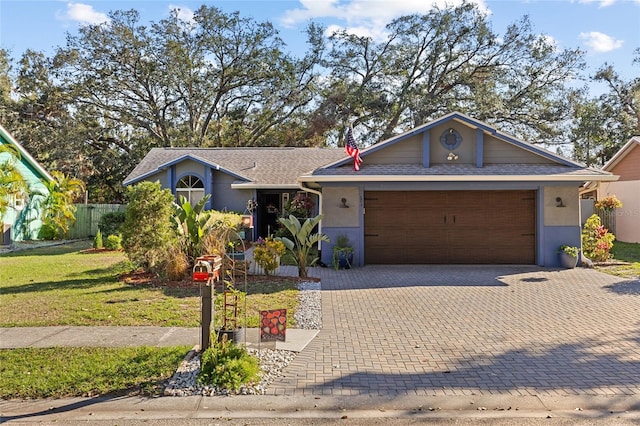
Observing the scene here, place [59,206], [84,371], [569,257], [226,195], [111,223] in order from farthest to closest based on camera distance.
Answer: [59,206], [226,195], [111,223], [569,257], [84,371]

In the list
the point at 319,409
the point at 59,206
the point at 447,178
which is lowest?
the point at 319,409

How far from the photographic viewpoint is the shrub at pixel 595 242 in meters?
14.3

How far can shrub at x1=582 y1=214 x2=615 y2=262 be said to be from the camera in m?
14.3

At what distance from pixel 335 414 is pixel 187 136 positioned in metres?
31.1

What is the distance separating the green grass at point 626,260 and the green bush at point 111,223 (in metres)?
17.6

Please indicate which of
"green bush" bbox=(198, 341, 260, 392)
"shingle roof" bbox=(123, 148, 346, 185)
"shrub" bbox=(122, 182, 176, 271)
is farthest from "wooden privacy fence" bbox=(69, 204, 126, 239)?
"green bush" bbox=(198, 341, 260, 392)

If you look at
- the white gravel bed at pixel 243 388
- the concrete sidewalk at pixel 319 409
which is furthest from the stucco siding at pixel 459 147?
the concrete sidewalk at pixel 319 409

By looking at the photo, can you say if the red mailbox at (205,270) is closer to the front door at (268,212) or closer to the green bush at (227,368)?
the green bush at (227,368)

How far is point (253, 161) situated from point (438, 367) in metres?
18.3

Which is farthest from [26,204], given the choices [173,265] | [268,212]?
[173,265]

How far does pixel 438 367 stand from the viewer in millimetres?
5430

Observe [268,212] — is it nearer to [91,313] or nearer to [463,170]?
[463,170]

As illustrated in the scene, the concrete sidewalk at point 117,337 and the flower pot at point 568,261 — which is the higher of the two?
the flower pot at point 568,261

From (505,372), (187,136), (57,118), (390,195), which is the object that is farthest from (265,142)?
(505,372)
